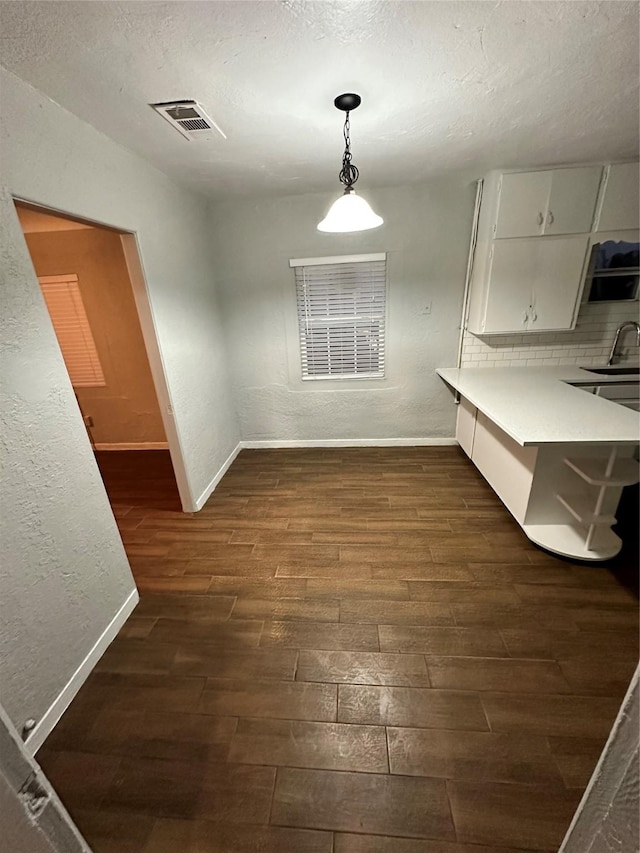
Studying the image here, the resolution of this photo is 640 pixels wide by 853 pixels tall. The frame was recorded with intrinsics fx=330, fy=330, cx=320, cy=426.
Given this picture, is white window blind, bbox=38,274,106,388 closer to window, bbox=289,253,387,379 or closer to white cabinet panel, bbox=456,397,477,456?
window, bbox=289,253,387,379

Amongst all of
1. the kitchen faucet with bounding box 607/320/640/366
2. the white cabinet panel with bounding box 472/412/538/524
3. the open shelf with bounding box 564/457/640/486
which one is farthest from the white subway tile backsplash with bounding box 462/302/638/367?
the open shelf with bounding box 564/457/640/486

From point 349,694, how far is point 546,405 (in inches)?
76.9

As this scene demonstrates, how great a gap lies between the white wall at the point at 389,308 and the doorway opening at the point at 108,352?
38.6 inches

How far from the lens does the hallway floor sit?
109cm

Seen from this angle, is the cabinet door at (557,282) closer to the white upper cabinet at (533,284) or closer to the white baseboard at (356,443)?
the white upper cabinet at (533,284)

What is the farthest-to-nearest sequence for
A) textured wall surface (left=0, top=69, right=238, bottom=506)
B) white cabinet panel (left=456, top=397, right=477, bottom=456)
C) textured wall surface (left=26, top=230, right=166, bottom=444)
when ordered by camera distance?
textured wall surface (left=26, top=230, right=166, bottom=444) → white cabinet panel (left=456, top=397, right=477, bottom=456) → textured wall surface (left=0, top=69, right=238, bottom=506)

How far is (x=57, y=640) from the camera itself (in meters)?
1.40

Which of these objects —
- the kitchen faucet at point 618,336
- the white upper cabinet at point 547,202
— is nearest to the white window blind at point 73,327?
the white upper cabinet at point 547,202

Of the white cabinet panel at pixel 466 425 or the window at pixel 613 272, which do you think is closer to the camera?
the window at pixel 613 272

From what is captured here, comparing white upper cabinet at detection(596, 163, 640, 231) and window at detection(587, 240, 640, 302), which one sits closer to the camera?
white upper cabinet at detection(596, 163, 640, 231)

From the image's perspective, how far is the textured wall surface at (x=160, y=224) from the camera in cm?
135

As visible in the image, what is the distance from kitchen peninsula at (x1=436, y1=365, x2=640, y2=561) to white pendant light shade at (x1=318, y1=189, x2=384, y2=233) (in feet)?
4.27

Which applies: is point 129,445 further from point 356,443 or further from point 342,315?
point 342,315

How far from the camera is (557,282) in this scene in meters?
2.71
